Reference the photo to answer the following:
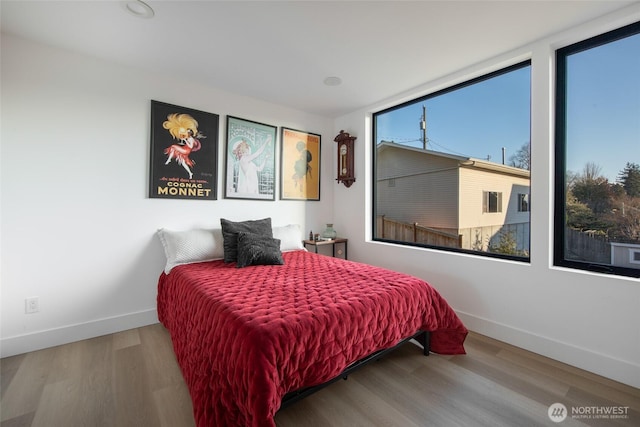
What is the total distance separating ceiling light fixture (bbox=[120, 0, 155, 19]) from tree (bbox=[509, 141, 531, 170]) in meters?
3.09

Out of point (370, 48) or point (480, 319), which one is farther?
point (480, 319)

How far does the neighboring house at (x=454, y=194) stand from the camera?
2453 millimetres

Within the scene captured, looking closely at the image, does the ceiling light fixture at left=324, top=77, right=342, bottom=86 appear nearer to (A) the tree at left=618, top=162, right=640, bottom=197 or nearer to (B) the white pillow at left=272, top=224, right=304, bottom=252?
(B) the white pillow at left=272, top=224, right=304, bottom=252

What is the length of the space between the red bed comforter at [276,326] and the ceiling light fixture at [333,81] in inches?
75.8

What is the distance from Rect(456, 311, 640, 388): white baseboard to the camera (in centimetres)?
177

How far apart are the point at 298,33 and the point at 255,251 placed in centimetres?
184

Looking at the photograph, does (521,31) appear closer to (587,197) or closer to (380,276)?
(587,197)

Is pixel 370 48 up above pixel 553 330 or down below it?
above

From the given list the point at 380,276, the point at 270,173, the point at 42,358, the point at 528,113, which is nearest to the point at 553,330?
the point at 380,276

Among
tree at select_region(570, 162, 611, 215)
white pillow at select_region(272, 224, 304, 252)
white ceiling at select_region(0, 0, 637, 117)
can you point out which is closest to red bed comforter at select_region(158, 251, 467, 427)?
white pillow at select_region(272, 224, 304, 252)

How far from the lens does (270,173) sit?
3426mm

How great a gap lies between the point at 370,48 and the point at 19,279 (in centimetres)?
337

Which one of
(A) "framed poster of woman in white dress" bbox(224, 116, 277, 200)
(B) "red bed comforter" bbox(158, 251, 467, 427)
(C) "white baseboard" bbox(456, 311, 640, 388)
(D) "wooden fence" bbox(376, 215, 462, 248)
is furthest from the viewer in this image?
(A) "framed poster of woman in white dress" bbox(224, 116, 277, 200)

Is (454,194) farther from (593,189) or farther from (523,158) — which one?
(593,189)
